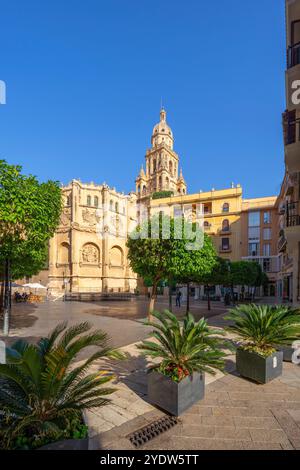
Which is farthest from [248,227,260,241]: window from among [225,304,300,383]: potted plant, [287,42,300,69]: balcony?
[225,304,300,383]: potted plant

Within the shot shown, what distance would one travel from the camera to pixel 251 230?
43.3 meters

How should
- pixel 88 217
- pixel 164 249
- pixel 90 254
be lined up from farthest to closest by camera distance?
1. pixel 88 217
2. pixel 90 254
3. pixel 164 249

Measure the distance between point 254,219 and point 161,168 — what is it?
38.2m

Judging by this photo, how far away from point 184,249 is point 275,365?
753cm

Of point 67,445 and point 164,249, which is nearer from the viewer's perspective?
point 67,445

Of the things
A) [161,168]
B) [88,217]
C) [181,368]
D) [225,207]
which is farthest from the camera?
[161,168]

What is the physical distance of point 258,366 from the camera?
6.05m

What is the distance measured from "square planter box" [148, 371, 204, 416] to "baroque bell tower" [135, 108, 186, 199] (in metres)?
69.1

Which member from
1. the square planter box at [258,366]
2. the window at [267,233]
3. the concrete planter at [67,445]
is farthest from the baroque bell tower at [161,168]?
the concrete planter at [67,445]

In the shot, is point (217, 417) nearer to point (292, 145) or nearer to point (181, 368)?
point (181, 368)

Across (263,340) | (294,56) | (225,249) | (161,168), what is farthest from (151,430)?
(161,168)

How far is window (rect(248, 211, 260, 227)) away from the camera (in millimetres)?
43031

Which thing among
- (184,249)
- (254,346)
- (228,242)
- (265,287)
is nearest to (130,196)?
(228,242)

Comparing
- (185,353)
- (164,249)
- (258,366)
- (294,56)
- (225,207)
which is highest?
(294,56)
